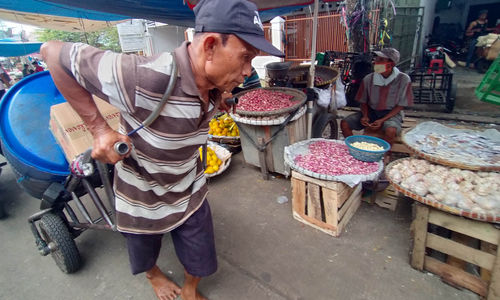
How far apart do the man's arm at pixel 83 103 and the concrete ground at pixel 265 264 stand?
1636 millimetres

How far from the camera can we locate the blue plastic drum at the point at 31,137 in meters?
2.31

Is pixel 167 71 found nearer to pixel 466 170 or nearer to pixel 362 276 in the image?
pixel 362 276

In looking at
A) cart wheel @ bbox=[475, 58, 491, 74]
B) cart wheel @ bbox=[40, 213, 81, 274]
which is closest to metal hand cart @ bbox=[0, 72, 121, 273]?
cart wheel @ bbox=[40, 213, 81, 274]

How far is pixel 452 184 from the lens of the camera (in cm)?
208

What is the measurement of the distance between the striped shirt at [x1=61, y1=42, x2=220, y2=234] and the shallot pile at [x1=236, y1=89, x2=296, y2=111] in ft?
6.39

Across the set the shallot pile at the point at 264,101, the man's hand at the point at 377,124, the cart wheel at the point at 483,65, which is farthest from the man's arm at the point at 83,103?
the cart wheel at the point at 483,65

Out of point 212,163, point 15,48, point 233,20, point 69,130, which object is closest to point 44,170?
point 69,130

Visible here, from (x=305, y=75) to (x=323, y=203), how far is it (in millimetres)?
2990

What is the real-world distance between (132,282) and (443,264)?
9.07 ft

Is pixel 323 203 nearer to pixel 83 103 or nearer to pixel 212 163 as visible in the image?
pixel 212 163

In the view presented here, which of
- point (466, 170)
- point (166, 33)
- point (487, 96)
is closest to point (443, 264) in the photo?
point (466, 170)

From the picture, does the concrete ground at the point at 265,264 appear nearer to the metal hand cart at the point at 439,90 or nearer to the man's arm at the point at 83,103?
the man's arm at the point at 83,103

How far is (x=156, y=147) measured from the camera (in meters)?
1.38

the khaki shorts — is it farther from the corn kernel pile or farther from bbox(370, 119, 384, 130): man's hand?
the corn kernel pile
